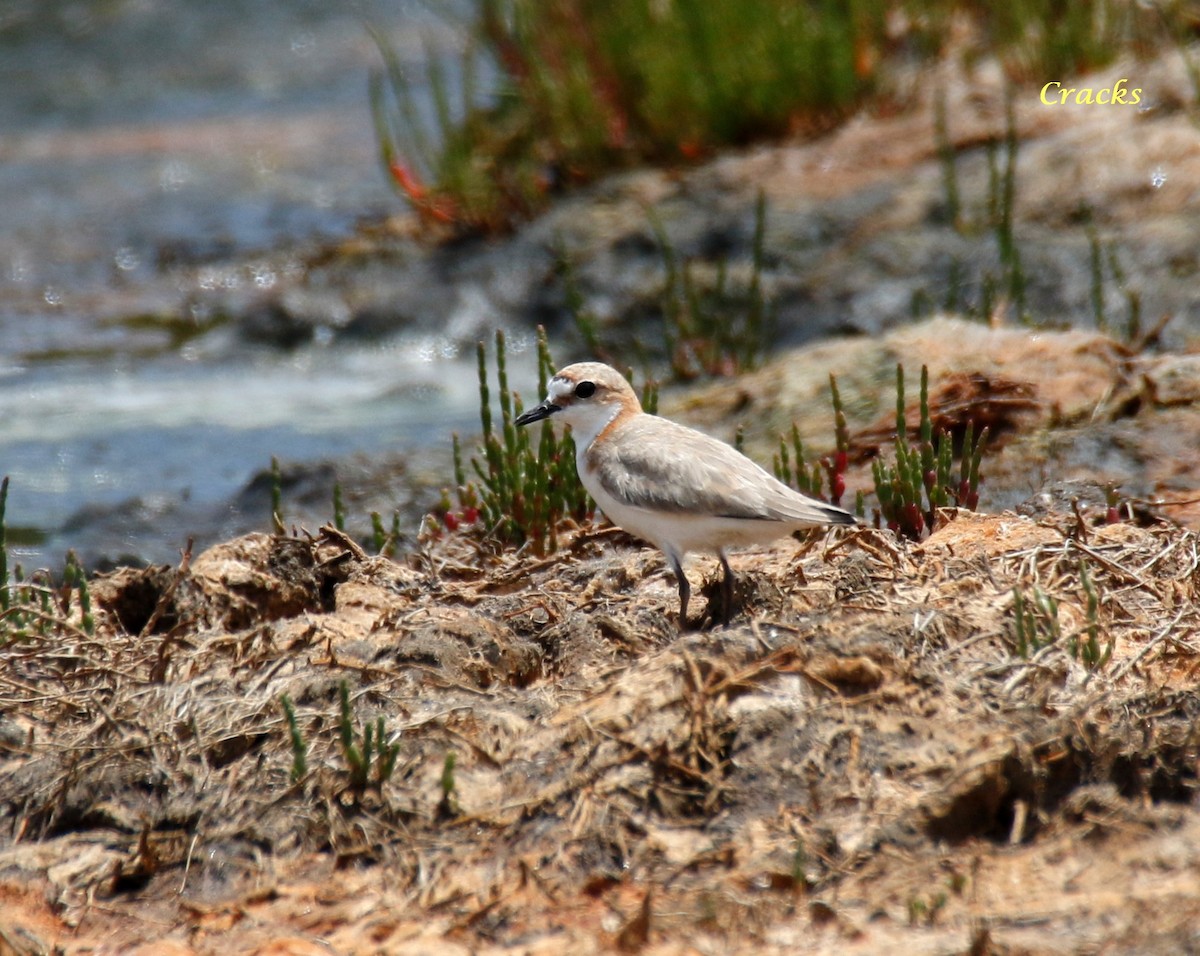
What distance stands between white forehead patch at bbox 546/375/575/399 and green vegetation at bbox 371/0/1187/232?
584cm

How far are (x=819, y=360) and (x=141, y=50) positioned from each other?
508 inches

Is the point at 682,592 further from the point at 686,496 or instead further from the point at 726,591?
the point at 686,496

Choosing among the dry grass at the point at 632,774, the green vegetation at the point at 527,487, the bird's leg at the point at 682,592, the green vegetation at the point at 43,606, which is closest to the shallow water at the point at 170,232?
the green vegetation at the point at 43,606

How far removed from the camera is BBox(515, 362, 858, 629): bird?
471cm

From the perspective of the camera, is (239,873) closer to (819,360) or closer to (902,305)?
(819,360)

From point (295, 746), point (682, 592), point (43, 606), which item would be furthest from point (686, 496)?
point (43, 606)

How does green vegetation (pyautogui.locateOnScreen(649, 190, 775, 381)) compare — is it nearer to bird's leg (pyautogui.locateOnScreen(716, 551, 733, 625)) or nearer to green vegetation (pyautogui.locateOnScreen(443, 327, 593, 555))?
green vegetation (pyautogui.locateOnScreen(443, 327, 593, 555))

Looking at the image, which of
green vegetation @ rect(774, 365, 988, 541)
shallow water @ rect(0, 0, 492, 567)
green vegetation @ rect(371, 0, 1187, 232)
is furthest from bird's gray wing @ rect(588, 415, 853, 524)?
green vegetation @ rect(371, 0, 1187, 232)

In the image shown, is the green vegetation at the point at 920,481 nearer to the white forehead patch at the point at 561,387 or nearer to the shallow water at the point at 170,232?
the white forehead patch at the point at 561,387

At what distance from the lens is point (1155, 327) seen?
7734mm

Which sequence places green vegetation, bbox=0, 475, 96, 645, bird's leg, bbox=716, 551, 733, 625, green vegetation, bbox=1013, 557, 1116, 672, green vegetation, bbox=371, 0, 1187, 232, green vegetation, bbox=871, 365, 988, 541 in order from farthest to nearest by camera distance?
green vegetation, bbox=371, 0, 1187, 232 < green vegetation, bbox=871, 365, 988, 541 < green vegetation, bbox=0, 475, 96, 645 < bird's leg, bbox=716, 551, 733, 625 < green vegetation, bbox=1013, 557, 1116, 672

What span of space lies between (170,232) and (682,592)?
9451mm

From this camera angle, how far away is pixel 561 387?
552 cm

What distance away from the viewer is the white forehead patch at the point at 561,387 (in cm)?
550
